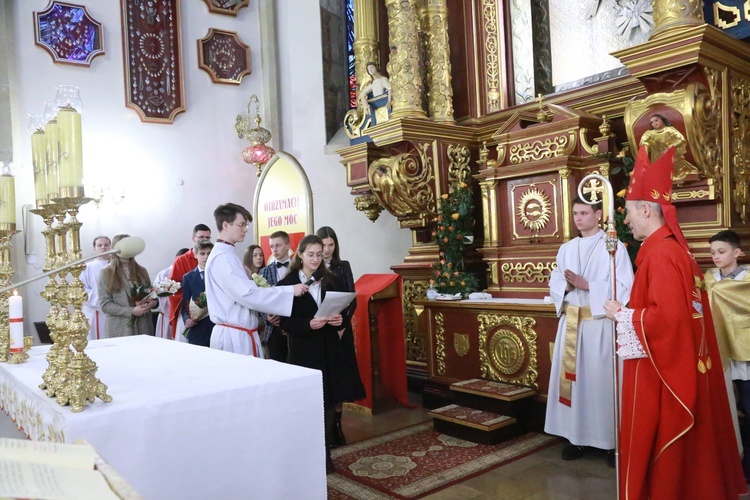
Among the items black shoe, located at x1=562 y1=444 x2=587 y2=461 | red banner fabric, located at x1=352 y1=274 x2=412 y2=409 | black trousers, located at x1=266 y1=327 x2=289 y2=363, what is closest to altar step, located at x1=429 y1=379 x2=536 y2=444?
black shoe, located at x1=562 y1=444 x2=587 y2=461

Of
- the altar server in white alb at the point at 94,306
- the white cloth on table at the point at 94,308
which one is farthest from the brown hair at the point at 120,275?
the white cloth on table at the point at 94,308

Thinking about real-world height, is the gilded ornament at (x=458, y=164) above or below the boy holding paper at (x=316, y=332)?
above

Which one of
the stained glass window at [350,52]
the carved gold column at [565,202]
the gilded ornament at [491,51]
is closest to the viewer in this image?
the carved gold column at [565,202]

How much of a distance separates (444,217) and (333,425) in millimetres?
2058

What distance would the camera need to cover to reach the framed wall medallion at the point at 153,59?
8.63 meters

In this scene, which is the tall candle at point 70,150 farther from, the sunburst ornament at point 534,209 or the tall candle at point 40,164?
the sunburst ornament at point 534,209

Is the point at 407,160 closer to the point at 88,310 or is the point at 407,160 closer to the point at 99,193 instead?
the point at 88,310

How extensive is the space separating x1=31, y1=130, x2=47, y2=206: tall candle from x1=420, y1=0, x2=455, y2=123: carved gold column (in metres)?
4.25

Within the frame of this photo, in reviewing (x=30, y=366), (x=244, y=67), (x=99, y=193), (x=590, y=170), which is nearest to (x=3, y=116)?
(x=99, y=193)

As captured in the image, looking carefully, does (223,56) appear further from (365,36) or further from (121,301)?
(121,301)

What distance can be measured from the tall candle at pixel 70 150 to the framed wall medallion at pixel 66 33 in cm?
713

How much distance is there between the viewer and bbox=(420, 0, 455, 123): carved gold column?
19.7 ft

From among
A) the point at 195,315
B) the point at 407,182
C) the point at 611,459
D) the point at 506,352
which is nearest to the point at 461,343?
the point at 506,352

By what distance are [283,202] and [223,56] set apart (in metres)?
3.31
